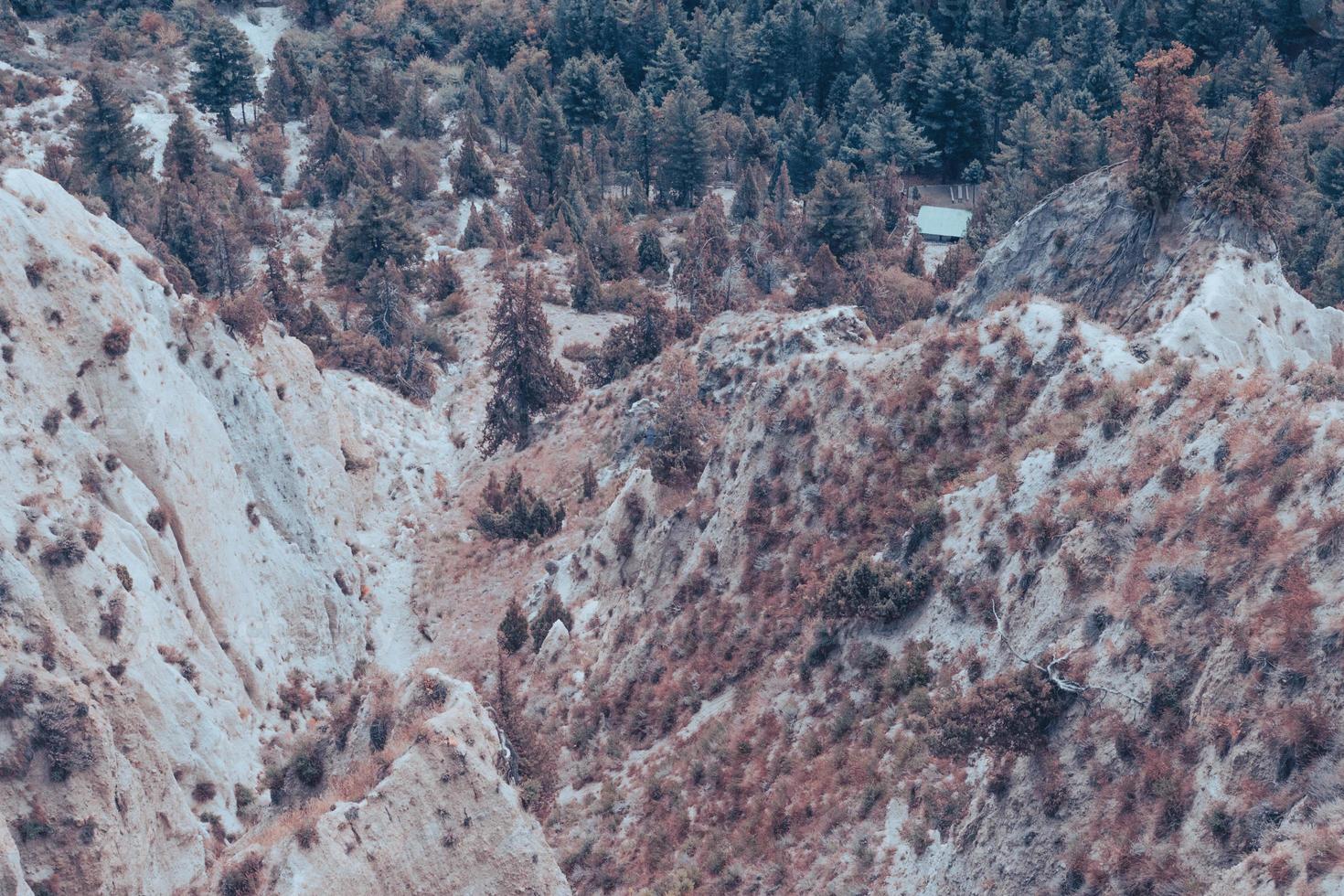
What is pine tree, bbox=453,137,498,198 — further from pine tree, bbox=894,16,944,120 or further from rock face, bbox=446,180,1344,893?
rock face, bbox=446,180,1344,893

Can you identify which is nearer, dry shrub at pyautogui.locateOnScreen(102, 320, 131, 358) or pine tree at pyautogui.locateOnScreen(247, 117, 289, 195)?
dry shrub at pyautogui.locateOnScreen(102, 320, 131, 358)

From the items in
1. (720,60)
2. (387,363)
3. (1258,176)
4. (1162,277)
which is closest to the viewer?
(1258,176)

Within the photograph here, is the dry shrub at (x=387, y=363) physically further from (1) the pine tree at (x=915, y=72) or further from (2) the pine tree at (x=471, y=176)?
(1) the pine tree at (x=915, y=72)

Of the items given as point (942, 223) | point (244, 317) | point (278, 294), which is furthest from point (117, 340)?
point (942, 223)

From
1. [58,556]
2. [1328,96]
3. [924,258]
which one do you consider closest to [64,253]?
[58,556]

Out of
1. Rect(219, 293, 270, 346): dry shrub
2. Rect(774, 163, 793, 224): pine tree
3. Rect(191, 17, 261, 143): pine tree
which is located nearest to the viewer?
Rect(219, 293, 270, 346): dry shrub

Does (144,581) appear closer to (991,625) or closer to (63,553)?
(63,553)

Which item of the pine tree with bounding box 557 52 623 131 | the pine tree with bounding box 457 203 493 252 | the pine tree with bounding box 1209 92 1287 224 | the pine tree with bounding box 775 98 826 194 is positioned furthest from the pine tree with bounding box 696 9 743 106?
the pine tree with bounding box 1209 92 1287 224

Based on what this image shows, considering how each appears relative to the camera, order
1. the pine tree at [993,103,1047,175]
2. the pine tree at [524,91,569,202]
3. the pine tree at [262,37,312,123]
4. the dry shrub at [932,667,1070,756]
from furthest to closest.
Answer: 1. the pine tree at [262,37,312,123]
2. the pine tree at [524,91,569,202]
3. the pine tree at [993,103,1047,175]
4. the dry shrub at [932,667,1070,756]
